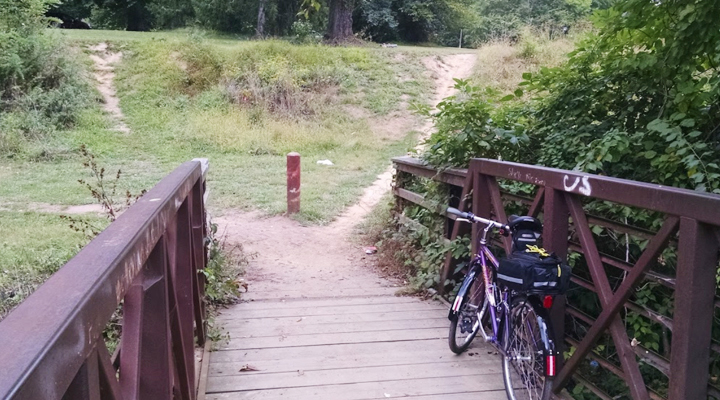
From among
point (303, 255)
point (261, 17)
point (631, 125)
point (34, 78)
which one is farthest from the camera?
point (261, 17)

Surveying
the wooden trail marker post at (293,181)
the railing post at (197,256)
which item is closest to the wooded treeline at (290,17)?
the wooden trail marker post at (293,181)

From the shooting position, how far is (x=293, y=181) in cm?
945

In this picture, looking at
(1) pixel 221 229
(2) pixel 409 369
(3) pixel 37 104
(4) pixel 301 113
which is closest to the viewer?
(2) pixel 409 369

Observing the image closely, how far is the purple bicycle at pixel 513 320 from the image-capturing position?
3.06m

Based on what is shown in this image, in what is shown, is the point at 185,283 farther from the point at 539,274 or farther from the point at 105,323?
the point at 105,323

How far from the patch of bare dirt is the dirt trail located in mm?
9000

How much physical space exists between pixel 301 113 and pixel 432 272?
1350 centimetres

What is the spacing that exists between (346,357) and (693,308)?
2274mm

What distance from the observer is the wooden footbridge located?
3.66 feet

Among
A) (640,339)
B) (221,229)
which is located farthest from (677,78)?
(221,229)

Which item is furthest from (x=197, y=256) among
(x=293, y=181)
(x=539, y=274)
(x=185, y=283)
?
(x=293, y=181)

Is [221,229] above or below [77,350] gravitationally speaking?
below

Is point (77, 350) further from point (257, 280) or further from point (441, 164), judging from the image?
point (257, 280)

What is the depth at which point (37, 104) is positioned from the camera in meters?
16.5
